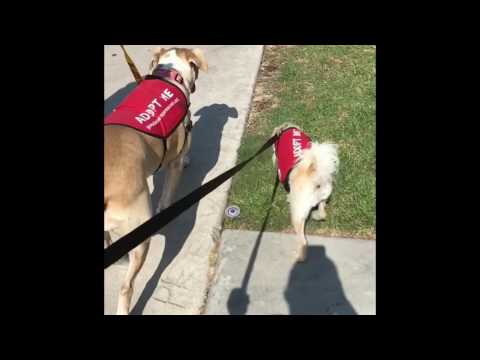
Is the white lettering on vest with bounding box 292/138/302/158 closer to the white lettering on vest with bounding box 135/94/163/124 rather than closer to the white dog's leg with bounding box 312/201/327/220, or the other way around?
the white dog's leg with bounding box 312/201/327/220

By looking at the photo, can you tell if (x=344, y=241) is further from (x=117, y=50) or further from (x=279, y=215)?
(x=117, y=50)

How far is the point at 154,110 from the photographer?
3.33m

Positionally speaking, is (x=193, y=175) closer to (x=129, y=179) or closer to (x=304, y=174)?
(x=304, y=174)

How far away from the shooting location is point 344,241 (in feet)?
11.8

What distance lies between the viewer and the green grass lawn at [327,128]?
3.86 meters

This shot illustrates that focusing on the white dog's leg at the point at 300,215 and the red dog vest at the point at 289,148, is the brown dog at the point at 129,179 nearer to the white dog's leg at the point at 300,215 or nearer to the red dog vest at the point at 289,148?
the red dog vest at the point at 289,148

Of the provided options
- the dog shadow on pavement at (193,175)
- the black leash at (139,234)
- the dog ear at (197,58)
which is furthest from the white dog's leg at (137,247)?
the dog ear at (197,58)

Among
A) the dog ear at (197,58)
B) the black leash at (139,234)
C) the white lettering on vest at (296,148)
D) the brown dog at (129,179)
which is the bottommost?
the black leash at (139,234)

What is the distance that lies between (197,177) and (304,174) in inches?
64.0

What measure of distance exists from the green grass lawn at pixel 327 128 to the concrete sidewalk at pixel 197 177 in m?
0.26

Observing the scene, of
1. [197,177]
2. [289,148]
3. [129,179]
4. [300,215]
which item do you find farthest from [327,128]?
[129,179]

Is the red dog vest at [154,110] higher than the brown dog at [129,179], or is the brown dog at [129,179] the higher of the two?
the red dog vest at [154,110]

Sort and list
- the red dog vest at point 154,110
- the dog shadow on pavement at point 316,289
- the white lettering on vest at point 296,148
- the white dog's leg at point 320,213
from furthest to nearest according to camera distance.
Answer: the white dog's leg at point 320,213 → the white lettering on vest at point 296,148 → the red dog vest at point 154,110 → the dog shadow on pavement at point 316,289

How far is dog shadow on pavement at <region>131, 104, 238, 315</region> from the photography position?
3.53m
